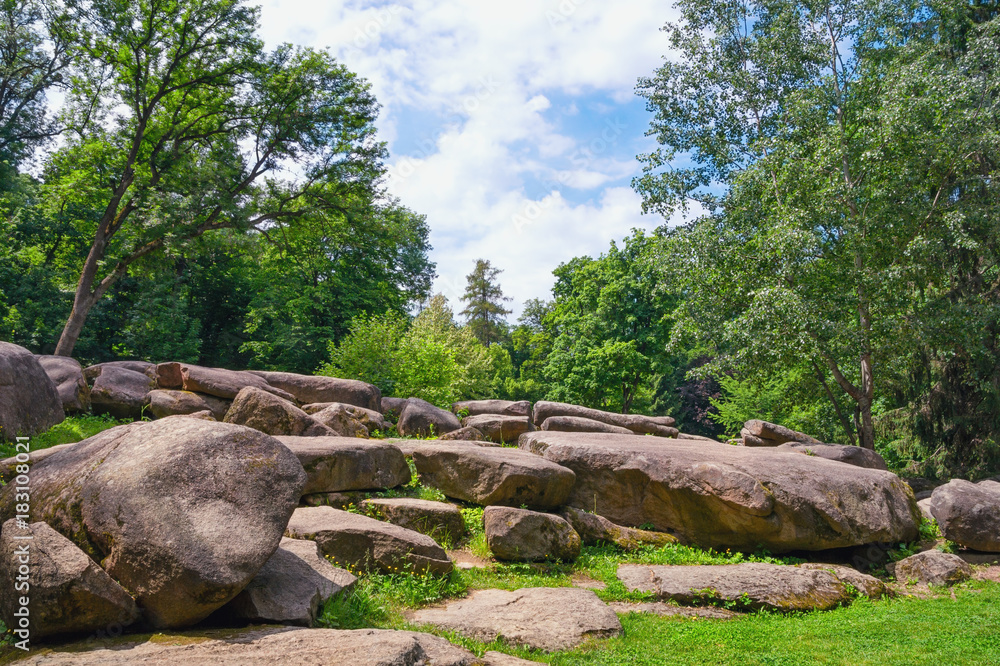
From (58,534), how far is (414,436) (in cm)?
1085

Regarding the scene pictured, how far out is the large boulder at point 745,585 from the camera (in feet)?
25.3

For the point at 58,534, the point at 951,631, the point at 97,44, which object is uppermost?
the point at 97,44

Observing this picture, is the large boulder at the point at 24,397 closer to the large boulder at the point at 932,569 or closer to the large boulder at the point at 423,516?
A: the large boulder at the point at 423,516

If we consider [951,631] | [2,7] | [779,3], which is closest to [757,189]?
[779,3]

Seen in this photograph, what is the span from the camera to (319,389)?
17109mm

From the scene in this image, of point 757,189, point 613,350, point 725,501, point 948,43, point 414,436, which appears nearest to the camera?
point 725,501

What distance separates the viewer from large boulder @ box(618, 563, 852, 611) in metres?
7.70

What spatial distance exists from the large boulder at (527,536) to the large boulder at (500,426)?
23.4 feet

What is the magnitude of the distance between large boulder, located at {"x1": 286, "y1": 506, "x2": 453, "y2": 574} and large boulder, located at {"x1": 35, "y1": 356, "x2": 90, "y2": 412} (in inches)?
343

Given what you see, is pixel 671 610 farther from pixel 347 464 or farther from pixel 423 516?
pixel 347 464

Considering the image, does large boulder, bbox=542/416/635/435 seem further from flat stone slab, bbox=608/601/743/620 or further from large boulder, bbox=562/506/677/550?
flat stone slab, bbox=608/601/743/620

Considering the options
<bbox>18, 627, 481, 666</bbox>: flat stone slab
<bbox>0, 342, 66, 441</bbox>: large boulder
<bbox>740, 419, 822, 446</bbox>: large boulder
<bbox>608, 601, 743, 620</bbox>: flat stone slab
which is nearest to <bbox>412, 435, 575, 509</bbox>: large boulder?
<bbox>608, 601, 743, 620</bbox>: flat stone slab

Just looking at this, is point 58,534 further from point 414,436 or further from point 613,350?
point 613,350

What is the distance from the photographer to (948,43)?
1883 cm
